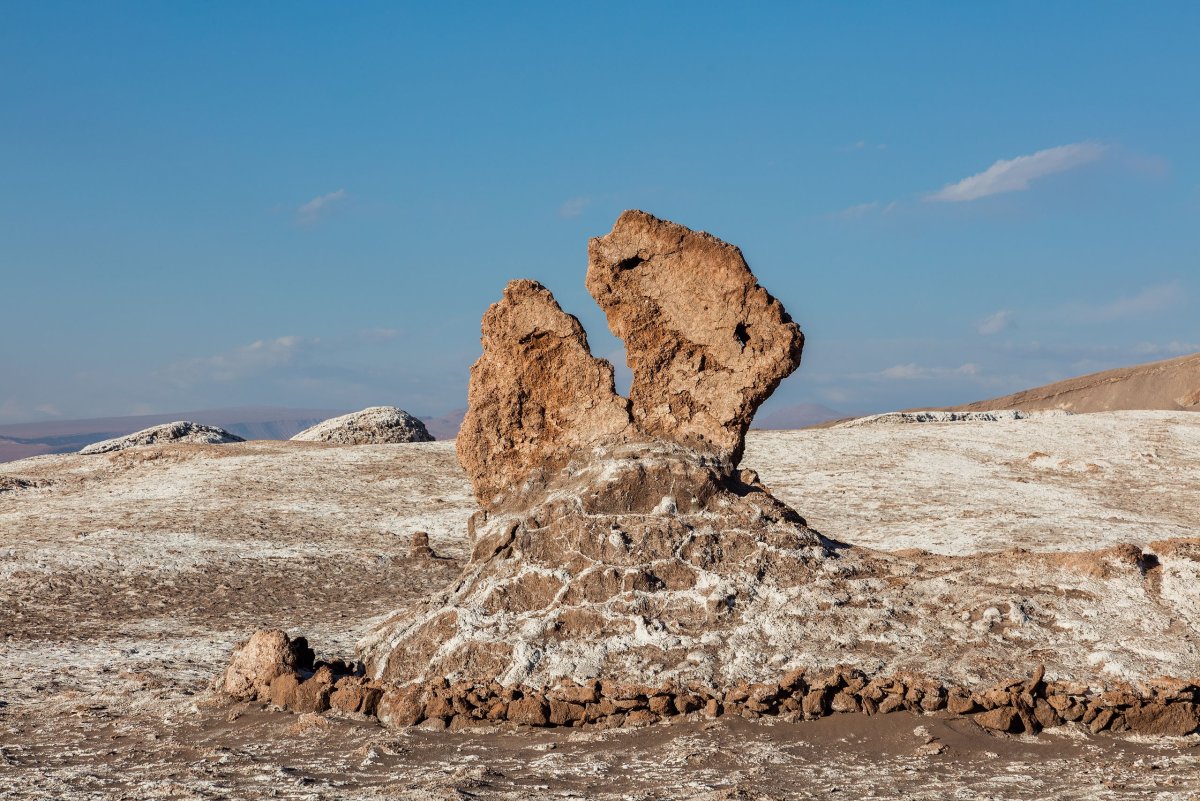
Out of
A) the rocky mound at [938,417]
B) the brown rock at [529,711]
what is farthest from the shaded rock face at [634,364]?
the rocky mound at [938,417]

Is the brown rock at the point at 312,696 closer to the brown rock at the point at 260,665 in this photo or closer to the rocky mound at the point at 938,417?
the brown rock at the point at 260,665

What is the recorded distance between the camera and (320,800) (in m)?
5.56

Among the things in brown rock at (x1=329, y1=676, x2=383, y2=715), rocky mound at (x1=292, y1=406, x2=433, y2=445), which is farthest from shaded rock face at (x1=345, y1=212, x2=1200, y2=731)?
rocky mound at (x1=292, y1=406, x2=433, y2=445)

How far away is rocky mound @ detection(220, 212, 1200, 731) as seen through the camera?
271 inches

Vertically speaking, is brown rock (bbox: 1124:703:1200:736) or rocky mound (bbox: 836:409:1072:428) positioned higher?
rocky mound (bbox: 836:409:1072:428)

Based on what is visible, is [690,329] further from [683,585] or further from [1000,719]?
[1000,719]

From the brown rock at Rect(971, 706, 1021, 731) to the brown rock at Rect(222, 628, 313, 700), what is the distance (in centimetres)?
461

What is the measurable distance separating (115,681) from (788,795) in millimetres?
5689

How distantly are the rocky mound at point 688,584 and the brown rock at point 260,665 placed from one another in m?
0.24

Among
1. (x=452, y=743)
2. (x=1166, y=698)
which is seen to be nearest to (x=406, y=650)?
(x=452, y=743)

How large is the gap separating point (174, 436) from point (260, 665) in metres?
21.5

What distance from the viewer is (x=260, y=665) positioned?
7910 millimetres

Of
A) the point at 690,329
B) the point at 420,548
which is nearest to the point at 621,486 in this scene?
the point at 690,329

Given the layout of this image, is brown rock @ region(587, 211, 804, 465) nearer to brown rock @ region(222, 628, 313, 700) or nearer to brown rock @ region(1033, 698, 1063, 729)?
brown rock @ region(1033, 698, 1063, 729)
